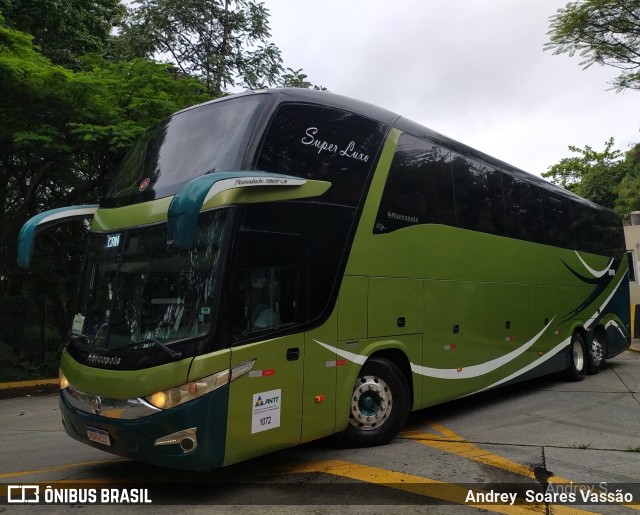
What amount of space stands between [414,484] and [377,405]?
1.48m

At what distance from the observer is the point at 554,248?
443 inches

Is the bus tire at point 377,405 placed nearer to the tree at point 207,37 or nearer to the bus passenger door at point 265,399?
the bus passenger door at point 265,399

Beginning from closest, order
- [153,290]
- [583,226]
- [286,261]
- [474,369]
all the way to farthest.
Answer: [153,290] → [286,261] → [474,369] → [583,226]

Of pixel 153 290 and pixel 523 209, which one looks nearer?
pixel 153 290

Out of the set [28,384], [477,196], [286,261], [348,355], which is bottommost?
[28,384]

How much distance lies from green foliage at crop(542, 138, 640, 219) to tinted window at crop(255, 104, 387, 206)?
25587 mm

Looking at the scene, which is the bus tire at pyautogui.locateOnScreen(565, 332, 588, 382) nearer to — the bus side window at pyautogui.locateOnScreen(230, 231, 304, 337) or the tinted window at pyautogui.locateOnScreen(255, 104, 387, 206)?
the tinted window at pyautogui.locateOnScreen(255, 104, 387, 206)

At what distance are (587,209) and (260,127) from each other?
10050mm

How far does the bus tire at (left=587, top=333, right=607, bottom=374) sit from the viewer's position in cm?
1278

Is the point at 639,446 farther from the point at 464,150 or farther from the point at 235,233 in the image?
the point at 235,233

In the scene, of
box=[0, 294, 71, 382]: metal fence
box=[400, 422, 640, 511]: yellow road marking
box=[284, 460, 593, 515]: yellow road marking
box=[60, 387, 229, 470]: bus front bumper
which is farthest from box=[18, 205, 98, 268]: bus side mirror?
box=[0, 294, 71, 382]: metal fence

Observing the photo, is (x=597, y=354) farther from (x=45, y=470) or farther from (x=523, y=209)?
(x=45, y=470)

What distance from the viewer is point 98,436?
5172mm

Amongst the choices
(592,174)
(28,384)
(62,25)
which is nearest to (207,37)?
(62,25)
